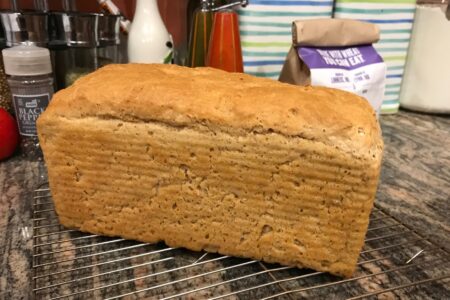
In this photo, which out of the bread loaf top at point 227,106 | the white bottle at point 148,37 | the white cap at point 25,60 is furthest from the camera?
the white bottle at point 148,37

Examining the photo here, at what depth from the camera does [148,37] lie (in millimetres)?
1272

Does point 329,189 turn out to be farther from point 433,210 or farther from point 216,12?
point 216,12

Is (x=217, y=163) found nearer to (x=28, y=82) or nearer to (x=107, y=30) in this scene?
(x=28, y=82)

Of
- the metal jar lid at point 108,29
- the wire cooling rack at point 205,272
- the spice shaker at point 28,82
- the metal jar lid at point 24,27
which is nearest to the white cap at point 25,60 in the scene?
the spice shaker at point 28,82

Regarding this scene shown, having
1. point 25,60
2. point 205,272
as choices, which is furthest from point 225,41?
point 205,272

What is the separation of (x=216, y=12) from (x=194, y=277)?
2.69 ft

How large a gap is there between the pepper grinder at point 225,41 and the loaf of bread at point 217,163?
1.38ft

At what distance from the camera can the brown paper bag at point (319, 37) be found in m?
1.22

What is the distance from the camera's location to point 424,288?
0.68 metres

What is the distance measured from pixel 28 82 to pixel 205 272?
0.68 m

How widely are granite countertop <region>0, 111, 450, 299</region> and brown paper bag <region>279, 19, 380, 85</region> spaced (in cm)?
35

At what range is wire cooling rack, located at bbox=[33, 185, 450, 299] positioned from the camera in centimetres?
66

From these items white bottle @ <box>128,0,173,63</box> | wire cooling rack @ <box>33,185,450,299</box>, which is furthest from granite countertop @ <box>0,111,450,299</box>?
white bottle @ <box>128,0,173,63</box>

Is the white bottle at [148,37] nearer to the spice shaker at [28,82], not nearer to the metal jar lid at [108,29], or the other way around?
the metal jar lid at [108,29]
